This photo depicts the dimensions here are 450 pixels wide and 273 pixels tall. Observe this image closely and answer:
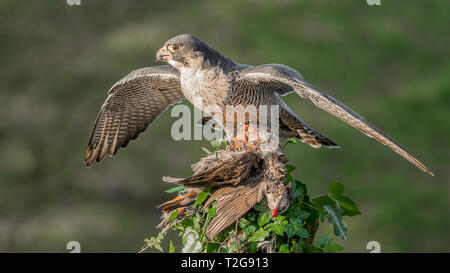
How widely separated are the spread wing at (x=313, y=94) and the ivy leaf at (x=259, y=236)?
0.73m

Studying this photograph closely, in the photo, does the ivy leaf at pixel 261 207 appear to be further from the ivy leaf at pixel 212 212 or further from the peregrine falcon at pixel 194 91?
the peregrine falcon at pixel 194 91

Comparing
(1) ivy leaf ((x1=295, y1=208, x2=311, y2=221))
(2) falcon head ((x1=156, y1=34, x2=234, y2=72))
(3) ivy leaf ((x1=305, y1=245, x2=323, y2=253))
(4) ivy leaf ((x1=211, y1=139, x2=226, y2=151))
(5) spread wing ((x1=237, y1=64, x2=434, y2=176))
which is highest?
(2) falcon head ((x1=156, y1=34, x2=234, y2=72))

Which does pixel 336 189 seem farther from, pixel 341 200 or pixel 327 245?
pixel 327 245

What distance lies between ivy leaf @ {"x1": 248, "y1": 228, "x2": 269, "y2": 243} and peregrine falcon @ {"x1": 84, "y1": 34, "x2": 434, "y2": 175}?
2.73 feet

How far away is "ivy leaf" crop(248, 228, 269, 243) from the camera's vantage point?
246cm

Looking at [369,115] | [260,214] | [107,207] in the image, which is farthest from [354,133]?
[260,214]

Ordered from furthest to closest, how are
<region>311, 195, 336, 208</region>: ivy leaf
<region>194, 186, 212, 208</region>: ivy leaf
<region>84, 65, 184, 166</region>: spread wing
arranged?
<region>84, 65, 184, 166</region>: spread wing
<region>311, 195, 336, 208</region>: ivy leaf
<region>194, 186, 212, 208</region>: ivy leaf

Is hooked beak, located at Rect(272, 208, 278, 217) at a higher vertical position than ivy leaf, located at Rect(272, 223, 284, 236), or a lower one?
higher

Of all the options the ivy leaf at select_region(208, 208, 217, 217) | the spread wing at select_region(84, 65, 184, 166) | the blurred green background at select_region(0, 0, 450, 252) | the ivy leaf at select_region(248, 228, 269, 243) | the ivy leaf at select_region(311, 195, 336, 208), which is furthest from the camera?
the blurred green background at select_region(0, 0, 450, 252)

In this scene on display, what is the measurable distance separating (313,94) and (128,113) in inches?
61.9

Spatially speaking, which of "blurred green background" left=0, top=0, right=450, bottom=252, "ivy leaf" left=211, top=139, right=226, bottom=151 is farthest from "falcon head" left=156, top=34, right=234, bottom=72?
"blurred green background" left=0, top=0, right=450, bottom=252

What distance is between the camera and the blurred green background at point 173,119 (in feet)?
34.3

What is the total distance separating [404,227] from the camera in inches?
401

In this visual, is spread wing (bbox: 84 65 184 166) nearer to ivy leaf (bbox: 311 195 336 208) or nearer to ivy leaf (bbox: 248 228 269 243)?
ivy leaf (bbox: 311 195 336 208)
